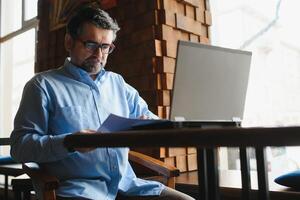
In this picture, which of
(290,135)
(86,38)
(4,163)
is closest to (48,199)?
(86,38)

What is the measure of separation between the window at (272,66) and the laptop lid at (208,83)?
103 centimetres

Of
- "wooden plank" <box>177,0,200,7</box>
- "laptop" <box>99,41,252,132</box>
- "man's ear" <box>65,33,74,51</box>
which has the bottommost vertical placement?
"laptop" <box>99,41,252,132</box>

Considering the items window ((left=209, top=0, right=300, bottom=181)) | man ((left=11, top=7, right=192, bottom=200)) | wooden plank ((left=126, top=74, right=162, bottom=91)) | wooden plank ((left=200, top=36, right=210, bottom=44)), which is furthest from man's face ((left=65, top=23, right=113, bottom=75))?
window ((left=209, top=0, right=300, bottom=181))

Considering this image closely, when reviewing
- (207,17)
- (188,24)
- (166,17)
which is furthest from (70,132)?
(207,17)

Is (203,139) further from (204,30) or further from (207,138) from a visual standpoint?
(204,30)

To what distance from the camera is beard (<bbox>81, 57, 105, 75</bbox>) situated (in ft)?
5.19

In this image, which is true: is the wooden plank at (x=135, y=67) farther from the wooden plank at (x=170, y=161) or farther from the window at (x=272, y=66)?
the window at (x=272, y=66)

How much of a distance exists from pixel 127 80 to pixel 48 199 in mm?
1267

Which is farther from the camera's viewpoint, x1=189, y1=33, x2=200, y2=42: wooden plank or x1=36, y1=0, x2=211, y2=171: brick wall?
x1=189, y1=33, x2=200, y2=42: wooden plank

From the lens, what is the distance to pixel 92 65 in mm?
1590

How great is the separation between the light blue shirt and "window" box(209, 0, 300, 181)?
3.58 feet

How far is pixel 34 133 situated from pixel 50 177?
0.18 m

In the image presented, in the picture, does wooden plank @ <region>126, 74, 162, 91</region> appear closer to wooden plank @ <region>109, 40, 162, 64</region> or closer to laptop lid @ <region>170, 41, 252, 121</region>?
wooden plank @ <region>109, 40, 162, 64</region>

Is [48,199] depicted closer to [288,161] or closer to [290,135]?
[290,135]
